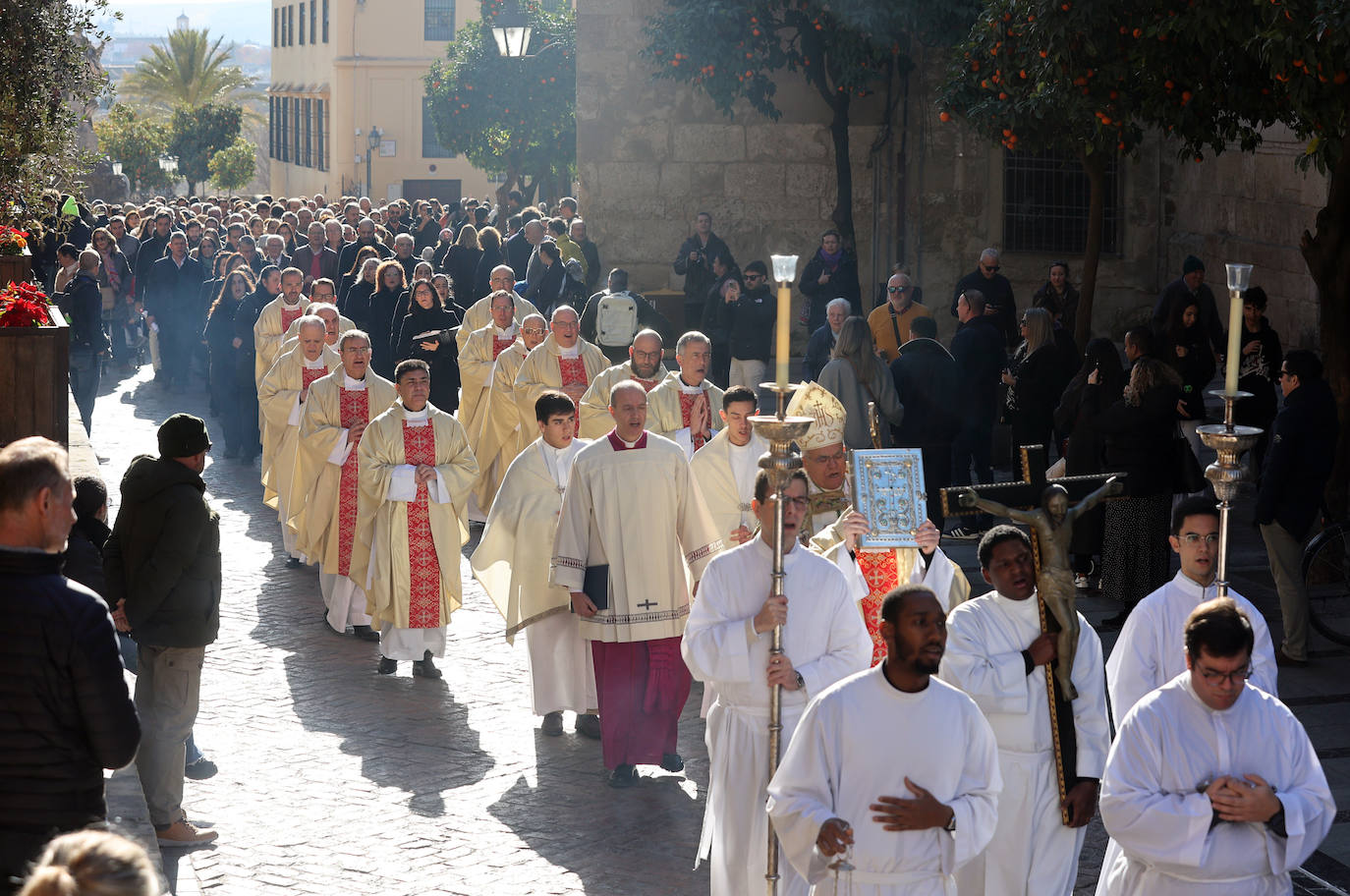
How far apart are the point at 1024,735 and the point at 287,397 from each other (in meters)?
7.99

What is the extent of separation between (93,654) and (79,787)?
17.0 inches

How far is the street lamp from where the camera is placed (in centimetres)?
5428

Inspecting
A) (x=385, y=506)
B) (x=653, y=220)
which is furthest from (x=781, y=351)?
(x=653, y=220)

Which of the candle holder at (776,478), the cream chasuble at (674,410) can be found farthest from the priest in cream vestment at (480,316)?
the candle holder at (776,478)

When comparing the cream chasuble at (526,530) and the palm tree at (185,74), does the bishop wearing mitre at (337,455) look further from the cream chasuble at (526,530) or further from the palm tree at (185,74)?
the palm tree at (185,74)

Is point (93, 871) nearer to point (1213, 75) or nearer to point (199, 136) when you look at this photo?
point (1213, 75)

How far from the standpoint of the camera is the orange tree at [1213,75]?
9.57 m

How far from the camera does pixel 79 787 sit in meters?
5.06

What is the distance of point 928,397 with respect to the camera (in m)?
12.5

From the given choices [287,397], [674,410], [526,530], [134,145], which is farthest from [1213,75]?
[134,145]

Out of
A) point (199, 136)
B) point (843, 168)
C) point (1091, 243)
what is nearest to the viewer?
point (1091, 243)

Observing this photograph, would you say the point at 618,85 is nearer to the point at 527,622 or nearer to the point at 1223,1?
the point at 1223,1

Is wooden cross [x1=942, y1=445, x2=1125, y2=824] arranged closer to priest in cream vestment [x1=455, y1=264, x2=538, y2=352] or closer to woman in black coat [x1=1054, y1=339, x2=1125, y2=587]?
woman in black coat [x1=1054, y1=339, x2=1125, y2=587]

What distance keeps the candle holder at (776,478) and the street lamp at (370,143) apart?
164 ft
